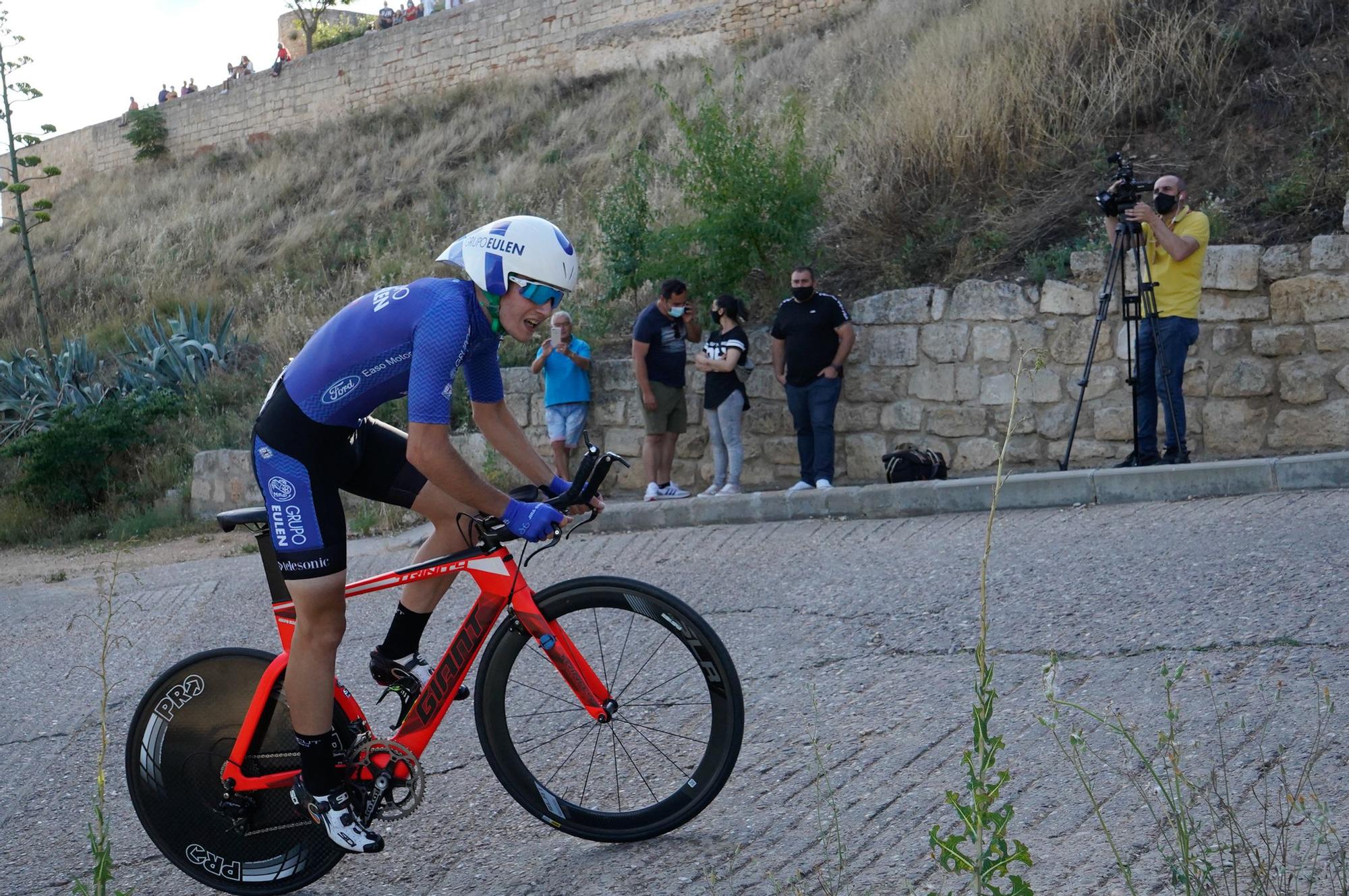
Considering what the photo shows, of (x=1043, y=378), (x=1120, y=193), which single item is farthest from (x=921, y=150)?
(x=1120, y=193)

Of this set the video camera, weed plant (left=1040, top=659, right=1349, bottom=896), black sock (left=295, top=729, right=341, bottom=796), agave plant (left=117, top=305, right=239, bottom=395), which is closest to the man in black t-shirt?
the video camera

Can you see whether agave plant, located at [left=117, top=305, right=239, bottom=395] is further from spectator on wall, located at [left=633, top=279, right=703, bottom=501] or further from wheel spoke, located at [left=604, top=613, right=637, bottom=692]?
wheel spoke, located at [left=604, top=613, right=637, bottom=692]

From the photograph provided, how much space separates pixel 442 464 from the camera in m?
3.66

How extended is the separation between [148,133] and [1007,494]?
131ft

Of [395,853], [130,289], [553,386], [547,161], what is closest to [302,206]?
[130,289]

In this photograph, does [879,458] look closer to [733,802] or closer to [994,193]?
[994,193]

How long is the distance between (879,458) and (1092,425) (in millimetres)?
1924

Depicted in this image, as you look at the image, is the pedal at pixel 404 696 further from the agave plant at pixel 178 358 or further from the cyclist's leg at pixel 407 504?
the agave plant at pixel 178 358

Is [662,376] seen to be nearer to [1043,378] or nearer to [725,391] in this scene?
[725,391]

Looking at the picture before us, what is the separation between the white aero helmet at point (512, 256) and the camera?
382 centimetres

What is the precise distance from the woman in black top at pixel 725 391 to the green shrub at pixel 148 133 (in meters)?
36.6

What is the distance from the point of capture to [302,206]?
29.9 metres

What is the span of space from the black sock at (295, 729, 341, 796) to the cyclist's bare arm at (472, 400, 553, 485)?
1.03 metres

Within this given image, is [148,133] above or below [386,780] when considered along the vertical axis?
above
